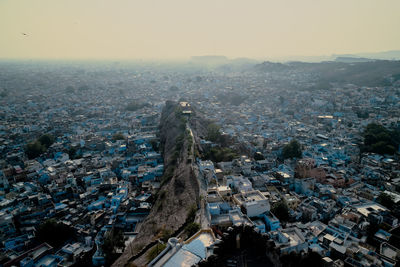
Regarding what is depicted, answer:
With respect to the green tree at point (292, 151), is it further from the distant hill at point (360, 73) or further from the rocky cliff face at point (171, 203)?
the distant hill at point (360, 73)

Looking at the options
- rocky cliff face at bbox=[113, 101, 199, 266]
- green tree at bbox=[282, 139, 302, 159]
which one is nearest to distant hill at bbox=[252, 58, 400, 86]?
green tree at bbox=[282, 139, 302, 159]

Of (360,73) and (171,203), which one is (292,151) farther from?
(360,73)

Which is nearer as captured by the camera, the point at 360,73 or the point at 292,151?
the point at 292,151

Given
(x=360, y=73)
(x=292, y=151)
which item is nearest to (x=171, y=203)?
(x=292, y=151)

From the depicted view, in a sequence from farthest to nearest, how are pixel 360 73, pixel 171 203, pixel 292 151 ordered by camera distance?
1. pixel 360 73
2. pixel 292 151
3. pixel 171 203

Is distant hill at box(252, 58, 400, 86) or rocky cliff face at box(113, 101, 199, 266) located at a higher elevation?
distant hill at box(252, 58, 400, 86)

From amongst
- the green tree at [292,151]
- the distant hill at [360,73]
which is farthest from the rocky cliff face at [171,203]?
the distant hill at [360,73]

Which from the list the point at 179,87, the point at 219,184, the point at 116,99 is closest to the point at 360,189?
the point at 219,184

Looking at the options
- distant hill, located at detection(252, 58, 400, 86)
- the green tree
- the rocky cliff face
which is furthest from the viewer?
distant hill, located at detection(252, 58, 400, 86)

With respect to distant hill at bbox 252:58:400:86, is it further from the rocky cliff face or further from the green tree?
the rocky cliff face
